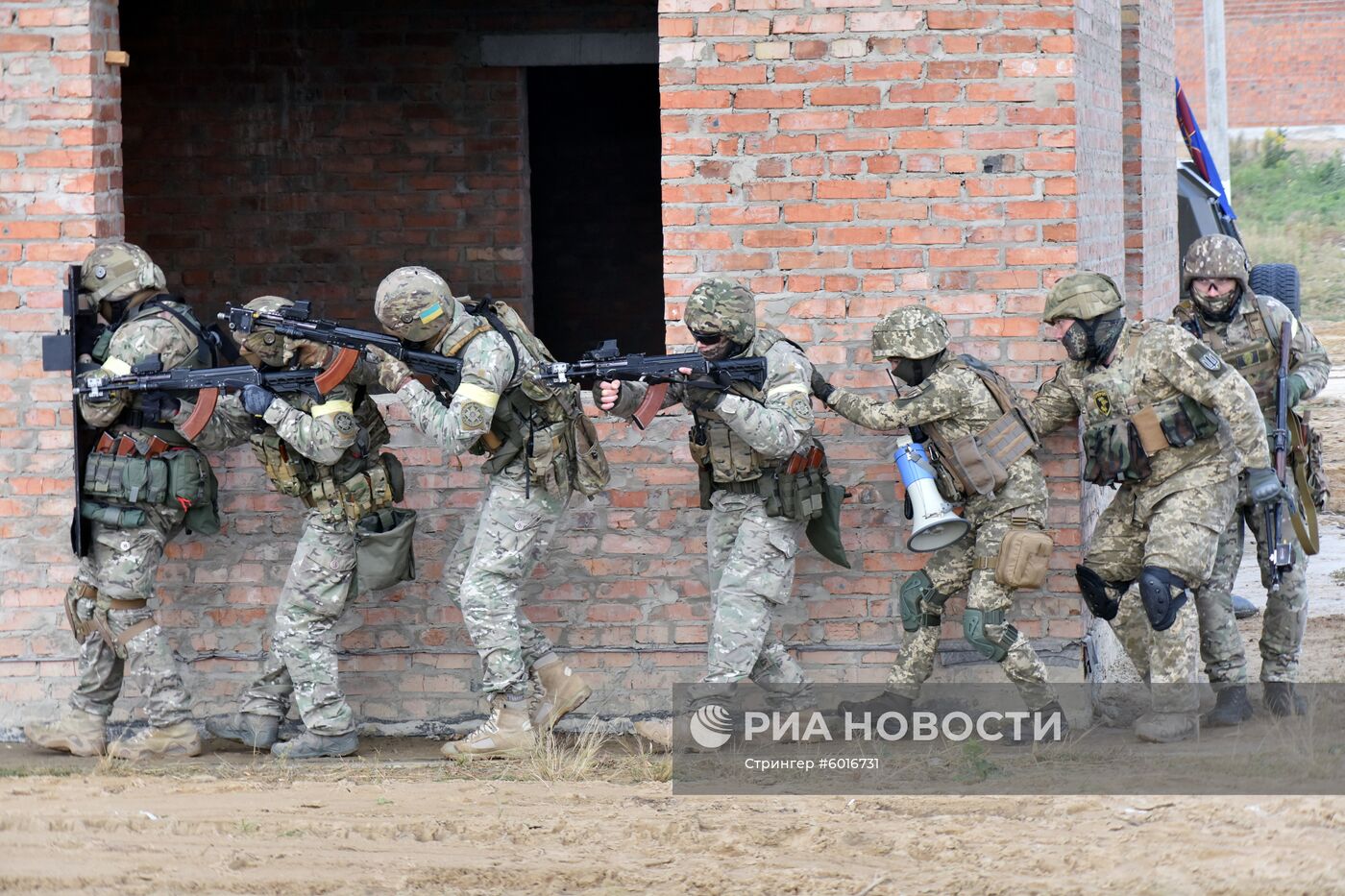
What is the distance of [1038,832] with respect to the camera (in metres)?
4.75

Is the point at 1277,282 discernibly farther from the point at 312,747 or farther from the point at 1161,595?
the point at 312,747

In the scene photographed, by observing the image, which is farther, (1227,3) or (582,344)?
(1227,3)

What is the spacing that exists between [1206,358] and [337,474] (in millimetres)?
3071

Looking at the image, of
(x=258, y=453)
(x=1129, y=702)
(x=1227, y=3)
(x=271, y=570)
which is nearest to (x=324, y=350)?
(x=258, y=453)

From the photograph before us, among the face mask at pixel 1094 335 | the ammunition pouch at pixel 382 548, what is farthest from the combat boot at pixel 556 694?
the face mask at pixel 1094 335

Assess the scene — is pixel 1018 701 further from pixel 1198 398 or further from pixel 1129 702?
pixel 1198 398

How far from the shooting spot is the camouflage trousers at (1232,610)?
598cm

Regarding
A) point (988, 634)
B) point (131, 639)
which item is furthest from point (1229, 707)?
point (131, 639)

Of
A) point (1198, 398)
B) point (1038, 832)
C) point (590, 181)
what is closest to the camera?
point (1038, 832)

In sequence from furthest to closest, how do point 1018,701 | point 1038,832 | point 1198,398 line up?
point 1018,701 → point 1198,398 → point 1038,832

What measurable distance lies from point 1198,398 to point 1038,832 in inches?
69.0

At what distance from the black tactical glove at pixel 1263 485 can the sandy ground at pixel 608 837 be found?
1.09m

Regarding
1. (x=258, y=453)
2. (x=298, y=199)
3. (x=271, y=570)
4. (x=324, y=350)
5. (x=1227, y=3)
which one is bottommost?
(x=271, y=570)

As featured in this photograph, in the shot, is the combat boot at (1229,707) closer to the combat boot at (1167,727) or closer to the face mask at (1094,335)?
the combat boot at (1167,727)
